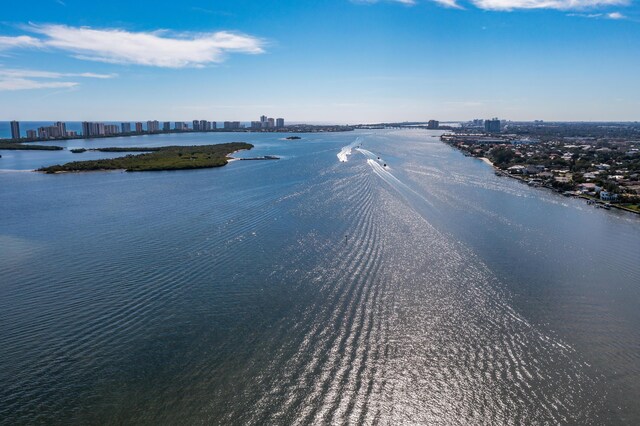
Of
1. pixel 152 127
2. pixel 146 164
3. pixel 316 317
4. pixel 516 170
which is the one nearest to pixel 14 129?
pixel 152 127

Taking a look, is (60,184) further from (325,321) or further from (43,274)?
(325,321)

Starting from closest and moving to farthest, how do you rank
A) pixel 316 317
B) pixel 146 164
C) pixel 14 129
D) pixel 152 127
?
pixel 316 317 → pixel 146 164 → pixel 14 129 → pixel 152 127

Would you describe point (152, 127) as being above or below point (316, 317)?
above

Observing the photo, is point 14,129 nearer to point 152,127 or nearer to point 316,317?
point 152,127

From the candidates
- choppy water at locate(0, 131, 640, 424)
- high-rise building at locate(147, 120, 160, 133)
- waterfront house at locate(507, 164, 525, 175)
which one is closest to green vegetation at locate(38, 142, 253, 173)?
choppy water at locate(0, 131, 640, 424)

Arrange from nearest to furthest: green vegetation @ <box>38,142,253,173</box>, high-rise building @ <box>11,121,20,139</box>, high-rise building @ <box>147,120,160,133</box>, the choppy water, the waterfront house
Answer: the choppy water, the waterfront house, green vegetation @ <box>38,142,253,173</box>, high-rise building @ <box>11,121,20,139</box>, high-rise building @ <box>147,120,160,133</box>

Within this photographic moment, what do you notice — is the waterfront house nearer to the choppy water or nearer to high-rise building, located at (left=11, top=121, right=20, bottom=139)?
the choppy water

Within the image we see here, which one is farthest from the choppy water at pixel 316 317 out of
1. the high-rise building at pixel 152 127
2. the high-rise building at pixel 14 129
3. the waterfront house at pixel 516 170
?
the high-rise building at pixel 152 127

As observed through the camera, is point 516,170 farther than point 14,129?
No

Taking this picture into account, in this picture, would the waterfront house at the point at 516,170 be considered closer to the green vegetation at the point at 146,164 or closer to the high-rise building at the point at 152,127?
the green vegetation at the point at 146,164
